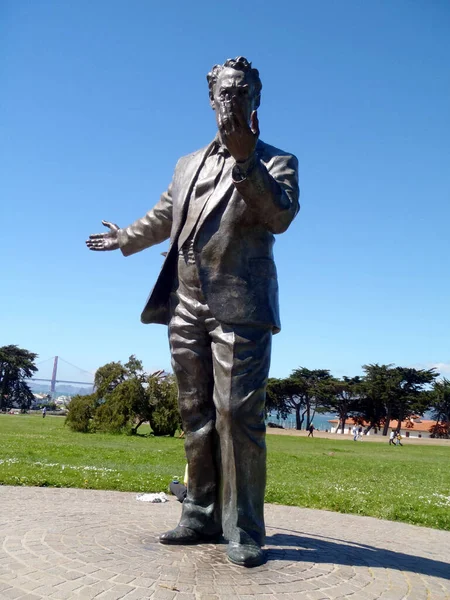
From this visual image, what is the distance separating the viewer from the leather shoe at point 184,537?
161 inches

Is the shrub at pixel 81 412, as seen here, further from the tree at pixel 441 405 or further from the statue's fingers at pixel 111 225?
the tree at pixel 441 405

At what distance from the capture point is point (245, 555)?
3662 mm

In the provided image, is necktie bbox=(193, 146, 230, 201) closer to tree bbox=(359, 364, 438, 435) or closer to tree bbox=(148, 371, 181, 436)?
tree bbox=(148, 371, 181, 436)

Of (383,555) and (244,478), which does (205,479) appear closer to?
(244,478)

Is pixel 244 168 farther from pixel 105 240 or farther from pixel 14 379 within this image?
pixel 14 379

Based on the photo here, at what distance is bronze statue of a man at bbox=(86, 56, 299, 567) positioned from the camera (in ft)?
12.1

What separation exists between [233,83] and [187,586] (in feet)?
9.27

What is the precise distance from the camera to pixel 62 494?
690 centimetres

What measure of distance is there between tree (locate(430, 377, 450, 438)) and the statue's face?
210ft

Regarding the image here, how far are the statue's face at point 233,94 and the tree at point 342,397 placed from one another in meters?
66.0

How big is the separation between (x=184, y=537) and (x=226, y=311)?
1.61 metres

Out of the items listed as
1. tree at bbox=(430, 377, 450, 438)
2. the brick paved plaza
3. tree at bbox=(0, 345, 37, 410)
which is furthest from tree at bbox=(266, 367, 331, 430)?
the brick paved plaza

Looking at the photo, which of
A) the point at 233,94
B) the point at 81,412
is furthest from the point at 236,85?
the point at 81,412

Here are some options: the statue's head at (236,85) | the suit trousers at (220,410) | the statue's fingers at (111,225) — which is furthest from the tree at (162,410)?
the statue's head at (236,85)
